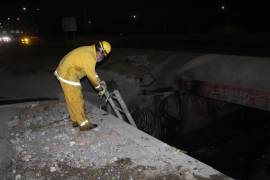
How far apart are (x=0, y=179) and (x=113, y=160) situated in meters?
1.74

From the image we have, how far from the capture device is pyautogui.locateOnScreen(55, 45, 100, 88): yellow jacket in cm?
589

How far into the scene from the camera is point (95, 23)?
165 ft

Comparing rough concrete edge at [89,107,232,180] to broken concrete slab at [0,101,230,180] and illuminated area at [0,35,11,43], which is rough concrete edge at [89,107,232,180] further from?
illuminated area at [0,35,11,43]

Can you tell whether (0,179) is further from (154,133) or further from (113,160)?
(154,133)

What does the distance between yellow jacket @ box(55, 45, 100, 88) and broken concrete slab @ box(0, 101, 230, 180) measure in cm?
109

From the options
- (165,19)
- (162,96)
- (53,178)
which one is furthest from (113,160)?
(165,19)

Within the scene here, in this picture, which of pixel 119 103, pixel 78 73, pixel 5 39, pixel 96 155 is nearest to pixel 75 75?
pixel 78 73

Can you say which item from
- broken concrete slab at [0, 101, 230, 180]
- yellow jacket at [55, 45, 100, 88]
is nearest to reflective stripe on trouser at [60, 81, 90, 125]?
yellow jacket at [55, 45, 100, 88]

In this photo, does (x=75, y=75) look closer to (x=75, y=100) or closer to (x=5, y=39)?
(x=75, y=100)

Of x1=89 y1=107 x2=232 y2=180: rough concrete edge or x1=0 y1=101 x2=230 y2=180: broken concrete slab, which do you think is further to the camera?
x1=0 y1=101 x2=230 y2=180: broken concrete slab

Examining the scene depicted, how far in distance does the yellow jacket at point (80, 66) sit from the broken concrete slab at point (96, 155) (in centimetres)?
109

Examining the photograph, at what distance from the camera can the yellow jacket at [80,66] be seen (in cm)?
589

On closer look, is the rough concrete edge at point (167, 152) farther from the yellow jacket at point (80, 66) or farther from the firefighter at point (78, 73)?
the yellow jacket at point (80, 66)

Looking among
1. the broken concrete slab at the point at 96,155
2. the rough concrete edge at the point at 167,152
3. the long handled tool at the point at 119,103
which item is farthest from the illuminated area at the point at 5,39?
the rough concrete edge at the point at 167,152
